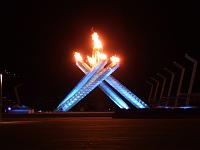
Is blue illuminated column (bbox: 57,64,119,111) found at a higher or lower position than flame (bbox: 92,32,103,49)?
lower

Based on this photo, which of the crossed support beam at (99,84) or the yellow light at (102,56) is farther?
the yellow light at (102,56)

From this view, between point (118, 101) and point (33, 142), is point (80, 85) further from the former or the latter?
point (33, 142)

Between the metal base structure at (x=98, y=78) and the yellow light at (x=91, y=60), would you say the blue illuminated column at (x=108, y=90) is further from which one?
the yellow light at (x=91, y=60)

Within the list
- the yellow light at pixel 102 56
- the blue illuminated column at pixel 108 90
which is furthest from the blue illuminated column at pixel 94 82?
the blue illuminated column at pixel 108 90

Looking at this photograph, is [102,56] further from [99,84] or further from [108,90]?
[108,90]

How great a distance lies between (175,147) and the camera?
50.6ft

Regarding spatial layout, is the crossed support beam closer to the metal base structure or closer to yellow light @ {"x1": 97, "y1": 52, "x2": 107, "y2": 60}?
the metal base structure

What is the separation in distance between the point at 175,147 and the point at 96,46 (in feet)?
164

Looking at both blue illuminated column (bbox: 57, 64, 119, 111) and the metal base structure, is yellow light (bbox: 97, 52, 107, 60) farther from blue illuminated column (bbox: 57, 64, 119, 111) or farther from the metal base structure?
blue illuminated column (bbox: 57, 64, 119, 111)

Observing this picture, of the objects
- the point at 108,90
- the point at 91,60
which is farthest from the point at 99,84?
the point at 91,60

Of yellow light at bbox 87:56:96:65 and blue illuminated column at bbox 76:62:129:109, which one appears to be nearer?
yellow light at bbox 87:56:96:65

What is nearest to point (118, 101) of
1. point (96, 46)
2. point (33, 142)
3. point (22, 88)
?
point (96, 46)

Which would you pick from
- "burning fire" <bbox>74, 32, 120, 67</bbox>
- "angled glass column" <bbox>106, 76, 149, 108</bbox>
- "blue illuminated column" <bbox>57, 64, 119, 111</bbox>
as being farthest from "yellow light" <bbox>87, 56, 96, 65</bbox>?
"angled glass column" <bbox>106, 76, 149, 108</bbox>

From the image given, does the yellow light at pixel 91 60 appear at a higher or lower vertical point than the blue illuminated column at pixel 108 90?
higher
